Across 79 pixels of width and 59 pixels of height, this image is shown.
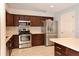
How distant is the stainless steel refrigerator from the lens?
5.72 metres

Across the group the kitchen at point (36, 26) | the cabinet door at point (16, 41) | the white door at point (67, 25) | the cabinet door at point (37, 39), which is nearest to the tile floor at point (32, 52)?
the kitchen at point (36, 26)

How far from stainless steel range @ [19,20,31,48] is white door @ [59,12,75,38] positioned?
1780mm

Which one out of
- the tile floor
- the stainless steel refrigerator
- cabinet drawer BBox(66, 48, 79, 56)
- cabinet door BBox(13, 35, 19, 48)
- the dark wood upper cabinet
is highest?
the dark wood upper cabinet

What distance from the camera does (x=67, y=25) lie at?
5.11 metres

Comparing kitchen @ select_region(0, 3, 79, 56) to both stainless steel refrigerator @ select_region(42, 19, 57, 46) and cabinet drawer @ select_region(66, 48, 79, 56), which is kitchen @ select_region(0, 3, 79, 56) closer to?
stainless steel refrigerator @ select_region(42, 19, 57, 46)

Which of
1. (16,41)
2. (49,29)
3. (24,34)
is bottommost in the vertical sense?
(16,41)

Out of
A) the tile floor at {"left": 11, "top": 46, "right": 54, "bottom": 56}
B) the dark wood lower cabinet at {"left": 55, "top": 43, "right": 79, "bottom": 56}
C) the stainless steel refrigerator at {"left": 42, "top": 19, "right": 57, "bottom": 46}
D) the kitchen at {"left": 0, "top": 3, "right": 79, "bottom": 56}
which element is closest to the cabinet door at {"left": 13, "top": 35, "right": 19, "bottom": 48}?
the kitchen at {"left": 0, "top": 3, "right": 79, "bottom": 56}

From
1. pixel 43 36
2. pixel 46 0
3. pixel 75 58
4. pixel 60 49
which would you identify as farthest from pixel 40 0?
pixel 43 36

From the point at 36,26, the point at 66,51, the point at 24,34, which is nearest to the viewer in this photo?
the point at 66,51

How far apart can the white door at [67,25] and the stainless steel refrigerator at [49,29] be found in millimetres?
383

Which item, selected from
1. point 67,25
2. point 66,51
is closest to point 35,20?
point 67,25

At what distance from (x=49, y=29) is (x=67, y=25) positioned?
1.11 metres

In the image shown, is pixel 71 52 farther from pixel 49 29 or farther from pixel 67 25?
pixel 49 29

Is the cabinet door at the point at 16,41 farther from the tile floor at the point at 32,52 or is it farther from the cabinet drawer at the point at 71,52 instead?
the cabinet drawer at the point at 71,52
